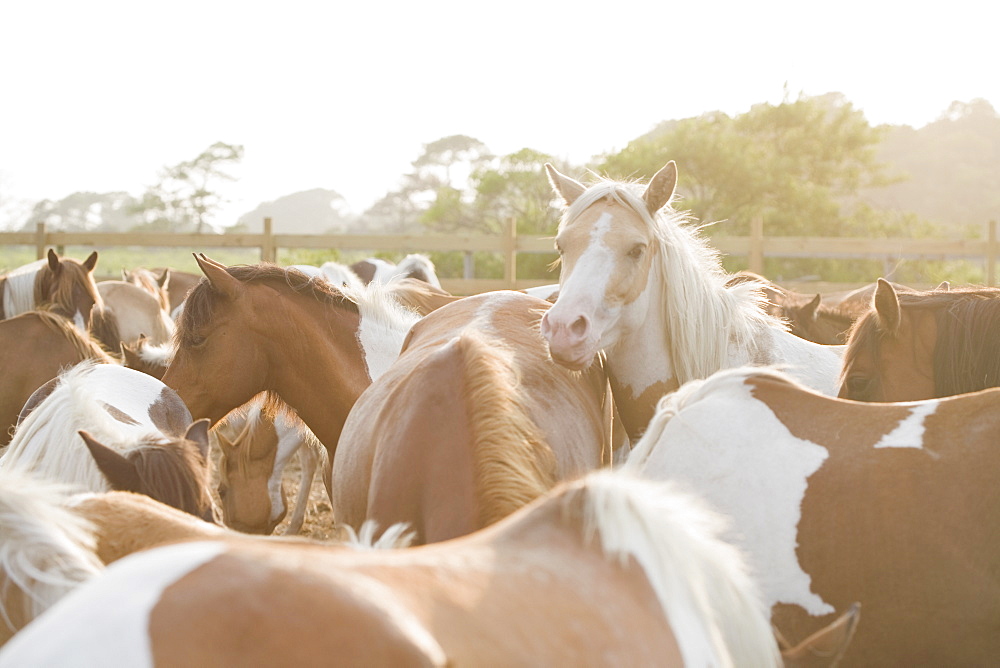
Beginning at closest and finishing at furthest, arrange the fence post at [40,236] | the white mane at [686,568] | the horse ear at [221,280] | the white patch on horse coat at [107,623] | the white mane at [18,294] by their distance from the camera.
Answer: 1. the white patch on horse coat at [107,623]
2. the white mane at [686,568]
3. the horse ear at [221,280]
4. the white mane at [18,294]
5. the fence post at [40,236]

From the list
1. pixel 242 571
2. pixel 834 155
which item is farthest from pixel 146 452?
pixel 834 155

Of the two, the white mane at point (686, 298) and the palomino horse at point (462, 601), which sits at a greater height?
the white mane at point (686, 298)

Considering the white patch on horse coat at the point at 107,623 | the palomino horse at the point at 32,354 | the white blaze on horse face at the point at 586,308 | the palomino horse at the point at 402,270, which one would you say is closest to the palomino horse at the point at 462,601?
the white patch on horse coat at the point at 107,623

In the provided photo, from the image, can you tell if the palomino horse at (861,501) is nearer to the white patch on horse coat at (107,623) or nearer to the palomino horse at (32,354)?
the white patch on horse coat at (107,623)

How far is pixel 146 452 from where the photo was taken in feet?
7.29

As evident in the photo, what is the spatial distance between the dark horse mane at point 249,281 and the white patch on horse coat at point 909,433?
8.17ft

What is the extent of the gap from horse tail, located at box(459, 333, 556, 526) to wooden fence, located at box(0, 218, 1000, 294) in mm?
7587

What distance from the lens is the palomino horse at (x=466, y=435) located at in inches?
70.1

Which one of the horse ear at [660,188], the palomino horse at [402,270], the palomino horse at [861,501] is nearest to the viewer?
the palomino horse at [861,501]

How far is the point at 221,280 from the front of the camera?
3.59 m

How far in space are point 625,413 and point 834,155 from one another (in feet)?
66.5

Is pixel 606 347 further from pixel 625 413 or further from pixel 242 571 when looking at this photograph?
pixel 242 571

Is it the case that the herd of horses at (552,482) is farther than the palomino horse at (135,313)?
No

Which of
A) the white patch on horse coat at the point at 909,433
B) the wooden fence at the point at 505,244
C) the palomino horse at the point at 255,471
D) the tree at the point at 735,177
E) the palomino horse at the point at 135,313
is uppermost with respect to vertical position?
the tree at the point at 735,177
